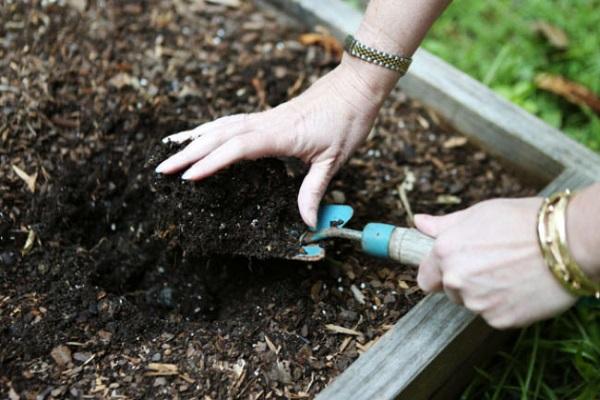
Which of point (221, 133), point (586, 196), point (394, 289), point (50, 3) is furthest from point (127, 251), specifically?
point (586, 196)

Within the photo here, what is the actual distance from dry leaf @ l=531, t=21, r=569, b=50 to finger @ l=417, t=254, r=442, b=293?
6.03ft

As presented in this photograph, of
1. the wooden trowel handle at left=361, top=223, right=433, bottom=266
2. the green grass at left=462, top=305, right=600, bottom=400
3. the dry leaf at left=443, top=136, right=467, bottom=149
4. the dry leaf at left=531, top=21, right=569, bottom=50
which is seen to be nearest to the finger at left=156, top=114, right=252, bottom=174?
the wooden trowel handle at left=361, top=223, right=433, bottom=266

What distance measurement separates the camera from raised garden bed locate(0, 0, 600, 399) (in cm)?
179

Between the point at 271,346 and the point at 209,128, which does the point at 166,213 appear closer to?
the point at 209,128

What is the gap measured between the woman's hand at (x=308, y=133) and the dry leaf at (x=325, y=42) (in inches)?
28.7

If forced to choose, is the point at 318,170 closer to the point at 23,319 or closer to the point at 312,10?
the point at 23,319

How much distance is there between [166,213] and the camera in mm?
1906

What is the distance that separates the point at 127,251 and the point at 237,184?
1.54ft

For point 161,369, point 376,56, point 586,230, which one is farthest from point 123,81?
point 586,230

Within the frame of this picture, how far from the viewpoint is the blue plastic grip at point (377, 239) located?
5.86ft

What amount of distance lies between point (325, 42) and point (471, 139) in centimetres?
68

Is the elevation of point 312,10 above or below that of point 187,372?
above

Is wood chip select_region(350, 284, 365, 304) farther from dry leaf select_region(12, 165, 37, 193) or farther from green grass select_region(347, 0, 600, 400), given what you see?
dry leaf select_region(12, 165, 37, 193)

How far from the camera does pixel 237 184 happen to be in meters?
1.84
